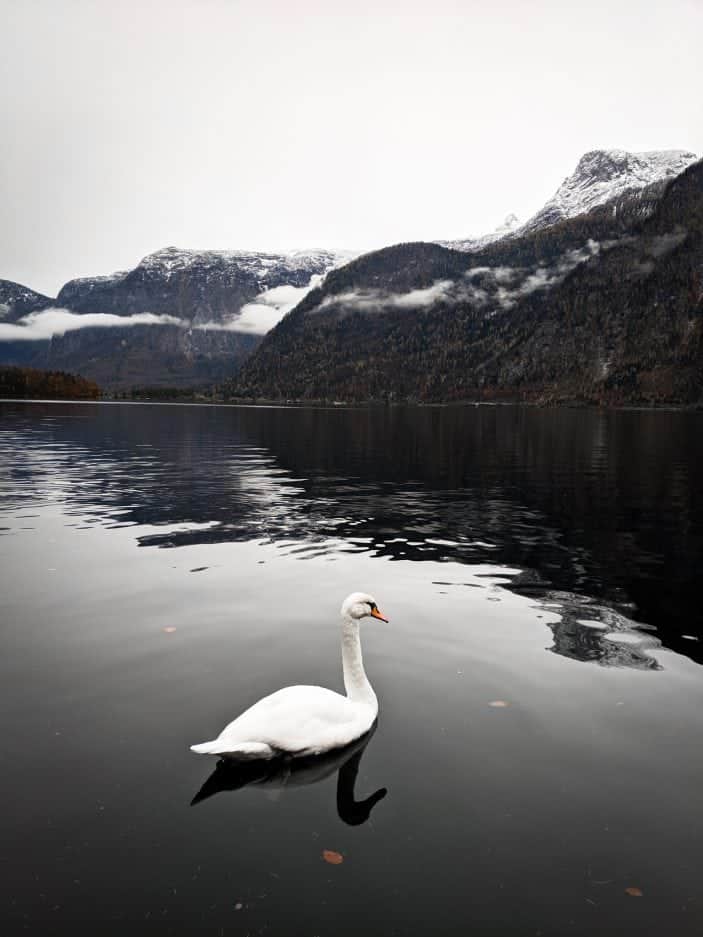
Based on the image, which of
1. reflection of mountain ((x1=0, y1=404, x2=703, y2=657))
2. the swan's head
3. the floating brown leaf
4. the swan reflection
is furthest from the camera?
reflection of mountain ((x1=0, y1=404, x2=703, y2=657))

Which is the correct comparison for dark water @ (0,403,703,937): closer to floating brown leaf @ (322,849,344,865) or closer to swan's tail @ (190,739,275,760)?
floating brown leaf @ (322,849,344,865)

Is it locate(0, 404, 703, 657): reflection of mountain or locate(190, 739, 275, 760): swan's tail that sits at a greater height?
locate(190, 739, 275, 760): swan's tail

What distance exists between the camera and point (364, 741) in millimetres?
9133

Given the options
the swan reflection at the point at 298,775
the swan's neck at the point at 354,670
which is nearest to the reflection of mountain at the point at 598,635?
the swan's neck at the point at 354,670

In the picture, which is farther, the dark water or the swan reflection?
the swan reflection

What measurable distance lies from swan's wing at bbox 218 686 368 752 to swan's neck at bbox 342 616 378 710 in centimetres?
42

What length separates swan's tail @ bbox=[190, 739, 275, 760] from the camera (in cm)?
757

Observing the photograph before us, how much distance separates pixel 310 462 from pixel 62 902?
153 feet

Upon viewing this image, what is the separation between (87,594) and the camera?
53.9 ft

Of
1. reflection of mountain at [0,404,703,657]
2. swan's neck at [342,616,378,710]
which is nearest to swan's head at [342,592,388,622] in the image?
swan's neck at [342,616,378,710]

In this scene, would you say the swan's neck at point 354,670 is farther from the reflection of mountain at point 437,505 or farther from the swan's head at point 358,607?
the reflection of mountain at point 437,505

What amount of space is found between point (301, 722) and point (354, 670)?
1.46m

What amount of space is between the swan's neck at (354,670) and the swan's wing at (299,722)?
421 mm

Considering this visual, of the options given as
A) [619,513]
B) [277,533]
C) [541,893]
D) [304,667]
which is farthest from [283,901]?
[619,513]
